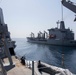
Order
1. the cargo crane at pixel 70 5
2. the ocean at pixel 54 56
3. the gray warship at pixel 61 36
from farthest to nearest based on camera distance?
the gray warship at pixel 61 36, the ocean at pixel 54 56, the cargo crane at pixel 70 5

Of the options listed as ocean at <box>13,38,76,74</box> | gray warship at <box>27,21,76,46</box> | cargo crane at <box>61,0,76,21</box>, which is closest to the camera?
cargo crane at <box>61,0,76,21</box>

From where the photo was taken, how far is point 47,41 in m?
101

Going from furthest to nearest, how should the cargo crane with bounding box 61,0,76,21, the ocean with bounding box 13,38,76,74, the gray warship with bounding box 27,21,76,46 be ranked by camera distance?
the gray warship with bounding box 27,21,76,46 < the ocean with bounding box 13,38,76,74 < the cargo crane with bounding box 61,0,76,21

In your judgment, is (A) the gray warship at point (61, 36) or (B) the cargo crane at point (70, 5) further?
(A) the gray warship at point (61, 36)

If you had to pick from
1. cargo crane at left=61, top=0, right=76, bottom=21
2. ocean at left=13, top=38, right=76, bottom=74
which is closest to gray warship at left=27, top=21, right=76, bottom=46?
ocean at left=13, top=38, right=76, bottom=74

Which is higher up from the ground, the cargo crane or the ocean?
the cargo crane

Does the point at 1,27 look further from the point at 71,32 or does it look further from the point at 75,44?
the point at 71,32

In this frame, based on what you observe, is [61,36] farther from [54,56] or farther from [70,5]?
[70,5]

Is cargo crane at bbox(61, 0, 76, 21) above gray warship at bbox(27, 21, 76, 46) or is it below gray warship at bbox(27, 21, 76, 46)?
above

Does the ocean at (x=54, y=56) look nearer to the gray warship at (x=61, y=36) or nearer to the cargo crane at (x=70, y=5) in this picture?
the cargo crane at (x=70, y=5)

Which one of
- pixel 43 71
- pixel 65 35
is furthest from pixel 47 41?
pixel 43 71

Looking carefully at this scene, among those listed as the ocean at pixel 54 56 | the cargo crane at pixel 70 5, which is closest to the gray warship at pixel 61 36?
the ocean at pixel 54 56

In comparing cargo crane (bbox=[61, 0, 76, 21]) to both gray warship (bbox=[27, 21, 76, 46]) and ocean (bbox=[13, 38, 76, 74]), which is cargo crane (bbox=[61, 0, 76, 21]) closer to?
ocean (bbox=[13, 38, 76, 74])

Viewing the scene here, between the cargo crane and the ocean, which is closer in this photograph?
the cargo crane
